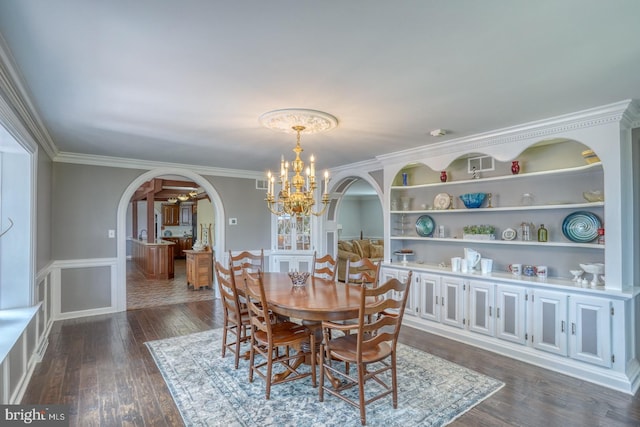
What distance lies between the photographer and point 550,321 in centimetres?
323

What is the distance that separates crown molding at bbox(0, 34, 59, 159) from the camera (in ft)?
6.64

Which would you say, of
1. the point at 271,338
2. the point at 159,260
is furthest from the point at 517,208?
the point at 159,260

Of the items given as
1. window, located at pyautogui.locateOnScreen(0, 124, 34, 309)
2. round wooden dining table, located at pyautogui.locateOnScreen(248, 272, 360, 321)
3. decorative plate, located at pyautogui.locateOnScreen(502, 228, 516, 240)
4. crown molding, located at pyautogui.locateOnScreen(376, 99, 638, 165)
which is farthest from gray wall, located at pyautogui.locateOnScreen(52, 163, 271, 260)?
decorative plate, located at pyautogui.locateOnScreen(502, 228, 516, 240)

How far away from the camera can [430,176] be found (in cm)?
491

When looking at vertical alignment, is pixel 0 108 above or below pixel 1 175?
above

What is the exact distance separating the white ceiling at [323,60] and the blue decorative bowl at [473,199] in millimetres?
944

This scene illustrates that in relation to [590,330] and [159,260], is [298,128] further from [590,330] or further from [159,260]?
[159,260]

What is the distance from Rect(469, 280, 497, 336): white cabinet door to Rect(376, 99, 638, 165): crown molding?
1599mm

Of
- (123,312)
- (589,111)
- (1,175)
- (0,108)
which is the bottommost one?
(123,312)

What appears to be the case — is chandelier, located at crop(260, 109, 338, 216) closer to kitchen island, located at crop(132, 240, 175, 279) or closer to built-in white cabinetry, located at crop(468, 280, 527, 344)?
built-in white cabinetry, located at crop(468, 280, 527, 344)

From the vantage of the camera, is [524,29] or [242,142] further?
[242,142]

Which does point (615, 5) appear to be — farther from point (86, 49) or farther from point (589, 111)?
point (86, 49)

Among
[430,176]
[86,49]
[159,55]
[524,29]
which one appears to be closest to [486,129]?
[430,176]

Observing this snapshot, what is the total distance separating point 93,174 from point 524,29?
5.68 m
